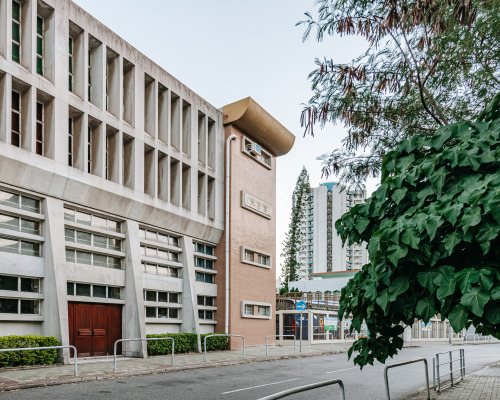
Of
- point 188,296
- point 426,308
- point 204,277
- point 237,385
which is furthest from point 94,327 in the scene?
point 426,308

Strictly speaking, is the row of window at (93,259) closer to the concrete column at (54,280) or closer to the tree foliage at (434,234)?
the concrete column at (54,280)

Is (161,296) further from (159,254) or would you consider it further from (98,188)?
(98,188)

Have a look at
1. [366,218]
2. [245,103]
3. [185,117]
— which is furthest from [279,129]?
→ [366,218]

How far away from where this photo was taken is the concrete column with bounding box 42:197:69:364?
714 inches

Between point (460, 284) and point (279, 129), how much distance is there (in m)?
29.4

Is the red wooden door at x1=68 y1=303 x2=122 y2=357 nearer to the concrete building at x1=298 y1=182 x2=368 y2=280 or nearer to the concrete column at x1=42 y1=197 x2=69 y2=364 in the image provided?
the concrete column at x1=42 y1=197 x2=69 y2=364

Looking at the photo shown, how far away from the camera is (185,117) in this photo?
2781 centimetres

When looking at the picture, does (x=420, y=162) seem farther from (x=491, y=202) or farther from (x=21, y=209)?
(x=21, y=209)

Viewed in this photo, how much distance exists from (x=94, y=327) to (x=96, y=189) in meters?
5.32

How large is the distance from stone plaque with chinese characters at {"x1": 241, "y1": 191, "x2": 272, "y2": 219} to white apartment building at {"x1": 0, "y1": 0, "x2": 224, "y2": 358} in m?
2.18

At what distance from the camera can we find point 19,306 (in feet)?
58.0

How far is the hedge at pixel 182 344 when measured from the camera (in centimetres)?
2227


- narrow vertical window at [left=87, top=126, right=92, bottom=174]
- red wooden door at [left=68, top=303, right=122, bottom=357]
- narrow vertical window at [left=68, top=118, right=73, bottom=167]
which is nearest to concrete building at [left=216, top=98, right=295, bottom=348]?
red wooden door at [left=68, top=303, right=122, bottom=357]

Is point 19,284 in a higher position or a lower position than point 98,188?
lower
